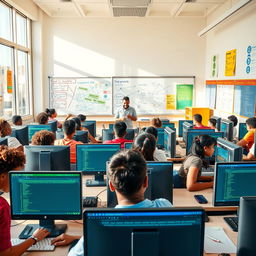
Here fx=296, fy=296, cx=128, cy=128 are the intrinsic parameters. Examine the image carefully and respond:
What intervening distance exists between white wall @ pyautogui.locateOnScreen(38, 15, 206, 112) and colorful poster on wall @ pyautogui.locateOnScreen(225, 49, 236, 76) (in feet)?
5.46

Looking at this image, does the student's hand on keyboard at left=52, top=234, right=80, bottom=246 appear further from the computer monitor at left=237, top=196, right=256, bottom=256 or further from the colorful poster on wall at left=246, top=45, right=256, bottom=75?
the colorful poster on wall at left=246, top=45, right=256, bottom=75

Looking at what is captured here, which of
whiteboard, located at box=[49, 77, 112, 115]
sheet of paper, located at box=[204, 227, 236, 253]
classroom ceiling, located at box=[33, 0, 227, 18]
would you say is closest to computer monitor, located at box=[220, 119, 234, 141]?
sheet of paper, located at box=[204, 227, 236, 253]

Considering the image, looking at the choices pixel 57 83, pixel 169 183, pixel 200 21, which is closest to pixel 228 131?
pixel 169 183

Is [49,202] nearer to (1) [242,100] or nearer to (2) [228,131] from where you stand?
(2) [228,131]

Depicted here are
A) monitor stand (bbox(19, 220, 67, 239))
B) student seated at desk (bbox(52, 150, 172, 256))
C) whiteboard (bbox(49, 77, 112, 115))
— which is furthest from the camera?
whiteboard (bbox(49, 77, 112, 115))

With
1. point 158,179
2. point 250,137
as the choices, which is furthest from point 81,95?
point 158,179

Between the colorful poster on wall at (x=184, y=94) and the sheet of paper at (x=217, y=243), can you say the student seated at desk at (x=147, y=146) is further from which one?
A: the colorful poster on wall at (x=184, y=94)

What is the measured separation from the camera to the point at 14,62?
6891 millimetres

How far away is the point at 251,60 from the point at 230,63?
102 cm

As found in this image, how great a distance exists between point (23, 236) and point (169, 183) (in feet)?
3.68

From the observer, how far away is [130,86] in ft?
27.7

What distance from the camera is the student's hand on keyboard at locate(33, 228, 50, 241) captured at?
1.90 m

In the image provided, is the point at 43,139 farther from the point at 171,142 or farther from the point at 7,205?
the point at 171,142

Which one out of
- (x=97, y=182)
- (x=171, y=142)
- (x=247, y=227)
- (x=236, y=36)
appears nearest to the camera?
(x=247, y=227)
